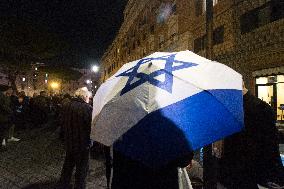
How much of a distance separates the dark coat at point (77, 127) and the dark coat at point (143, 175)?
119 inches

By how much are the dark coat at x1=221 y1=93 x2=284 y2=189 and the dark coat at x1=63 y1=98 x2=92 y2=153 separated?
312cm

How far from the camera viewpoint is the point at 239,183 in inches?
111

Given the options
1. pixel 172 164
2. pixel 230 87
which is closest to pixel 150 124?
pixel 172 164

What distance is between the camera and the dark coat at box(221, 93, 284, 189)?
2707 mm

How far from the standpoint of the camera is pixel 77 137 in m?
5.47

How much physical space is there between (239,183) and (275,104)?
12.2m

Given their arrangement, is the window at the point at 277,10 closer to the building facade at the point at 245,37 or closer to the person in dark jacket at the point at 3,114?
the building facade at the point at 245,37

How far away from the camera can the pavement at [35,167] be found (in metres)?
6.75

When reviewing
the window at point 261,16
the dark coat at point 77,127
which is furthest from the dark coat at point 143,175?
the window at point 261,16

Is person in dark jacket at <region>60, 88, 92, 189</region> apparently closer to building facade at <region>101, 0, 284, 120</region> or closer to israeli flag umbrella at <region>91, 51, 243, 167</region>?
israeli flag umbrella at <region>91, 51, 243, 167</region>

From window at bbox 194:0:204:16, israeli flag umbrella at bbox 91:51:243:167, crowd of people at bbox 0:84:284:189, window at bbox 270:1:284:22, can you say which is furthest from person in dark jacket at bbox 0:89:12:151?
window at bbox 194:0:204:16

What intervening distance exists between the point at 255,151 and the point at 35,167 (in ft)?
21.9

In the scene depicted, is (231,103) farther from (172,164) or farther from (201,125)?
(172,164)

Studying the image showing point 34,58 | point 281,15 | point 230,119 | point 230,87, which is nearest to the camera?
point 230,119
